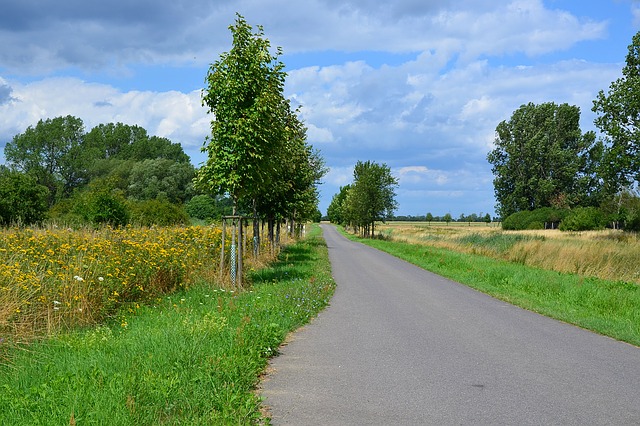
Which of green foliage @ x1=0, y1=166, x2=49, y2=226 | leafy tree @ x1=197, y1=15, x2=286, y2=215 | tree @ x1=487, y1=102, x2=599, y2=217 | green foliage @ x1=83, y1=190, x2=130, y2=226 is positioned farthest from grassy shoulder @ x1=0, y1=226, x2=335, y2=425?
tree @ x1=487, y1=102, x2=599, y2=217

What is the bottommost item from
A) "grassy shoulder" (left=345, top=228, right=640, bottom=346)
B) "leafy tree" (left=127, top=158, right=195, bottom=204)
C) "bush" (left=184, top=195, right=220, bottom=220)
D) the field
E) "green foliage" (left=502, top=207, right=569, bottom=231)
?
"grassy shoulder" (left=345, top=228, right=640, bottom=346)

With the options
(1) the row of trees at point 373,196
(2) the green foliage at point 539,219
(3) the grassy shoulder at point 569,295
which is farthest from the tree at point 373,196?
(3) the grassy shoulder at point 569,295

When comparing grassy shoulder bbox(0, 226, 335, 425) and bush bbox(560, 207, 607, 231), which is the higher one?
bush bbox(560, 207, 607, 231)

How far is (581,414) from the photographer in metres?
5.27

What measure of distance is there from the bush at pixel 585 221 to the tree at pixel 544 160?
6.78m

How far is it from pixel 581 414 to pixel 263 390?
3.25m

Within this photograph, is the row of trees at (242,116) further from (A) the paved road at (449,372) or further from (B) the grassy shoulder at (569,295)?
(B) the grassy shoulder at (569,295)

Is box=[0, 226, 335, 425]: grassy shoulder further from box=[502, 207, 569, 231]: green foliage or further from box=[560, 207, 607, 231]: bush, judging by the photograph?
box=[502, 207, 569, 231]: green foliage

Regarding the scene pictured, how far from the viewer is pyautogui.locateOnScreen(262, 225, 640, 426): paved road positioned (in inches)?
208

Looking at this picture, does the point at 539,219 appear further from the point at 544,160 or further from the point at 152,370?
the point at 152,370

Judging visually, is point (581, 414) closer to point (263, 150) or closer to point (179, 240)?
point (263, 150)

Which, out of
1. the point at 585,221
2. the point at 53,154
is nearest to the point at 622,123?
the point at 585,221

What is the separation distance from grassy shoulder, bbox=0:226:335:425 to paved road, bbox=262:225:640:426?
452 millimetres

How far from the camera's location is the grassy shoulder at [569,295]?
10486mm
